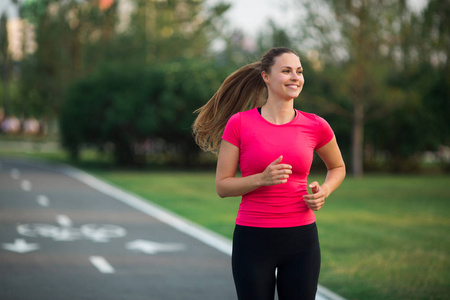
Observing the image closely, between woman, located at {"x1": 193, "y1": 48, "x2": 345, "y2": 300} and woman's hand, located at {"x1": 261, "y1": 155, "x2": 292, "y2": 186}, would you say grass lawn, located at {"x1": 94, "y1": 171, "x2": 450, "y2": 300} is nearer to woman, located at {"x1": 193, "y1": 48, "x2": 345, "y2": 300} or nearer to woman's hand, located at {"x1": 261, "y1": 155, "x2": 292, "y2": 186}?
woman, located at {"x1": 193, "y1": 48, "x2": 345, "y2": 300}

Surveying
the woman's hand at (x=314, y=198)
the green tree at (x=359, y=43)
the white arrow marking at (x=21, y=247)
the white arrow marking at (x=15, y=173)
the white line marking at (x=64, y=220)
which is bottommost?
the white arrow marking at (x=15, y=173)

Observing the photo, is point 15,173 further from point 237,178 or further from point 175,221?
point 237,178

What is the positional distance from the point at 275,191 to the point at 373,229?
913cm

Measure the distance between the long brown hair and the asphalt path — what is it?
9.83 ft

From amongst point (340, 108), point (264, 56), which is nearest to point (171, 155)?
point (340, 108)

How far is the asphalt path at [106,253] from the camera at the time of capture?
7066 millimetres

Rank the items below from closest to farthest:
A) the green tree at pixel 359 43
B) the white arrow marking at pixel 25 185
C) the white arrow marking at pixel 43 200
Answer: the white arrow marking at pixel 43 200
the white arrow marking at pixel 25 185
the green tree at pixel 359 43

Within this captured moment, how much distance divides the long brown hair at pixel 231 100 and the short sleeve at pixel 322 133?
44 centimetres

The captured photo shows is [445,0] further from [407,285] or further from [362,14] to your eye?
[407,285]

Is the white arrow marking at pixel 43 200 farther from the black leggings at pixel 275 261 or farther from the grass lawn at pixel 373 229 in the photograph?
the black leggings at pixel 275 261

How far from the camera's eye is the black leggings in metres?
3.59

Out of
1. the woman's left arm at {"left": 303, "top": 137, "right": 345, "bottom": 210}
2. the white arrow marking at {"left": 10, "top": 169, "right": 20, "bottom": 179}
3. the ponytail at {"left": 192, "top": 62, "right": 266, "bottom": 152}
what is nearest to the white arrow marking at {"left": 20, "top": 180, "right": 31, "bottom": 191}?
the white arrow marking at {"left": 10, "top": 169, "right": 20, "bottom": 179}

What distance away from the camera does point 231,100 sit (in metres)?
4.01

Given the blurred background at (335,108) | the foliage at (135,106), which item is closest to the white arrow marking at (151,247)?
the blurred background at (335,108)
